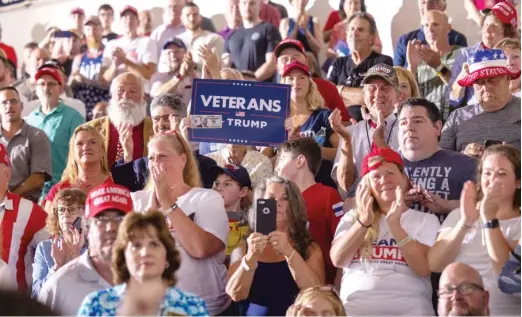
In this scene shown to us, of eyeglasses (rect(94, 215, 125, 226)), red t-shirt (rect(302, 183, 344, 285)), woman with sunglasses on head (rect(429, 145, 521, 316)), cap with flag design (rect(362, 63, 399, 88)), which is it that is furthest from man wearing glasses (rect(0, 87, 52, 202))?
woman with sunglasses on head (rect(429, 145, 521, 316))

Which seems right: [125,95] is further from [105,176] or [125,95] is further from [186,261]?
[186,261]

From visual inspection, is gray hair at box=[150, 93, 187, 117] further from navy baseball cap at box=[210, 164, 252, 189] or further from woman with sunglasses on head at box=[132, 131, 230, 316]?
woman with sunglasses on head at box=[132, 131, 230, 316]

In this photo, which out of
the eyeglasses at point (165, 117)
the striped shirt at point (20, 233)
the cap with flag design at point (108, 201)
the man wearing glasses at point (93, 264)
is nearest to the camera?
the man wearing glasses at point (93, 264)

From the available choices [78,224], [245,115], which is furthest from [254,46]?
[78,224]

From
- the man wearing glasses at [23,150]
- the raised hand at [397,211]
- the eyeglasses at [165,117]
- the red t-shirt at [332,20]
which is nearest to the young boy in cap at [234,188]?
the eyeglasses at [165,117]

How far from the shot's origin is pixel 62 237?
7711 mm

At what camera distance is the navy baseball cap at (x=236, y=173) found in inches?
328

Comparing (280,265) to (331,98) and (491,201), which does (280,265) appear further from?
(331,98)

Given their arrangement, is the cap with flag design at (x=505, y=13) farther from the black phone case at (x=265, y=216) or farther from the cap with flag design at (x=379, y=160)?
the black phone case at (x=265, y=216)

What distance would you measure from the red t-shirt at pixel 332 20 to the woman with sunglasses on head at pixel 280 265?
620 cm

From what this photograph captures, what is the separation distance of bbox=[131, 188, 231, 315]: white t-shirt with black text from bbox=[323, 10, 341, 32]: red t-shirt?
19.6ft

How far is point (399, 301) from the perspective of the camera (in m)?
6.82

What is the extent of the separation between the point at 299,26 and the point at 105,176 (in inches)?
178

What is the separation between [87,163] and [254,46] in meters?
4.04
